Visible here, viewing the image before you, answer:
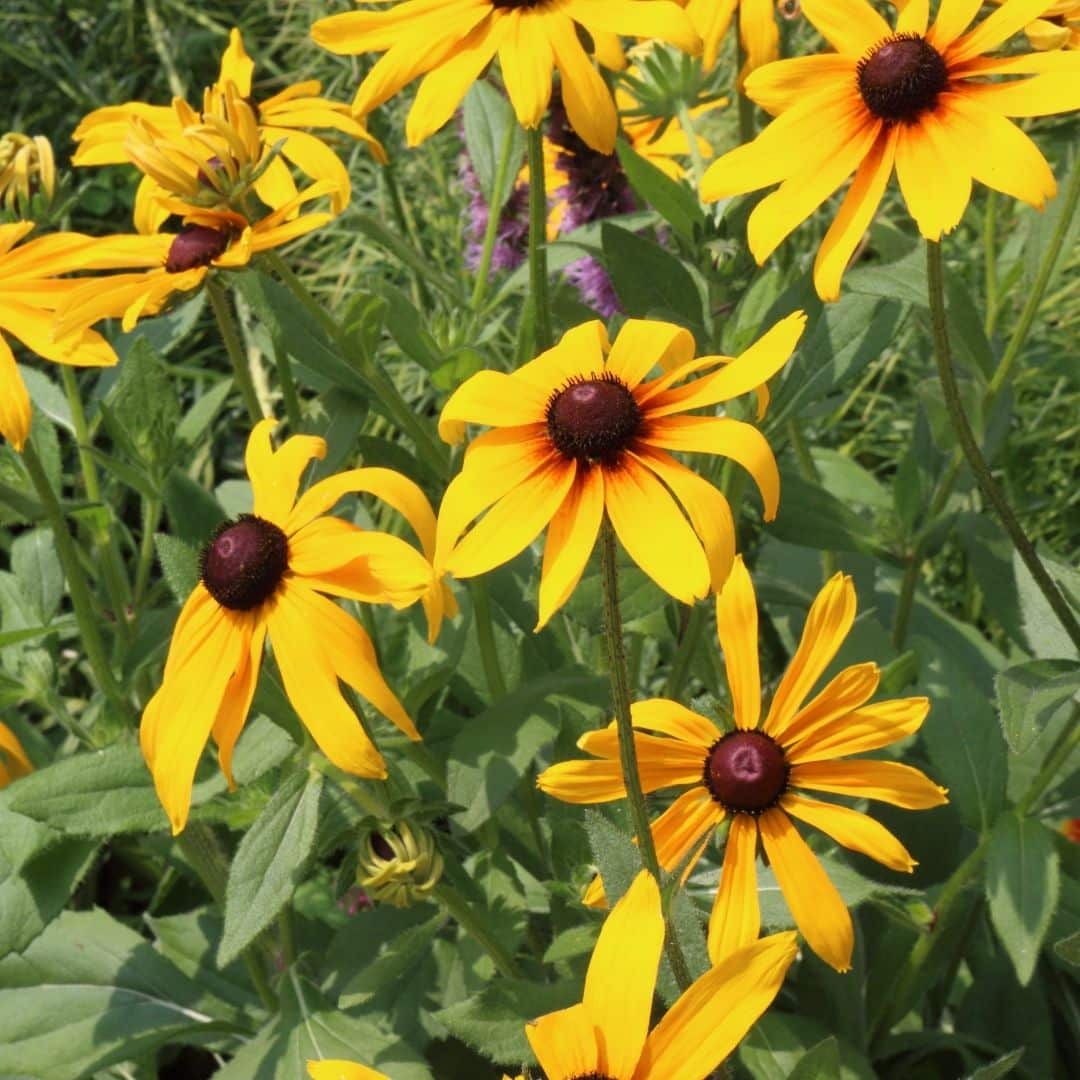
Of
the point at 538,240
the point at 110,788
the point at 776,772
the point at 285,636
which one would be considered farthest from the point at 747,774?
the point at 110,788

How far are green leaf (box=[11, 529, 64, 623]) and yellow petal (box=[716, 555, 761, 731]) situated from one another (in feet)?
2.31

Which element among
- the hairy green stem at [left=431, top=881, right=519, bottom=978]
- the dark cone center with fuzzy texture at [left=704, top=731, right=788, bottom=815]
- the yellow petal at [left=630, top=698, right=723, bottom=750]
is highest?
the yellow petal at [left=630, top=698, right=723, bottom=750]

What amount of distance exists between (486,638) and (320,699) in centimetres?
32

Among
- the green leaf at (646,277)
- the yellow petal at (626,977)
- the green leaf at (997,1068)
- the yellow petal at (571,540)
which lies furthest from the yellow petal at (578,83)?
the green leaf at (997,1068)

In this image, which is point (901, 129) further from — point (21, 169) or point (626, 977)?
point (21, 169)

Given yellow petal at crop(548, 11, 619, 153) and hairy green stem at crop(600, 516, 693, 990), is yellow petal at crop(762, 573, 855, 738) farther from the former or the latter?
yellow petal at crop(548, 11, 619, 153)

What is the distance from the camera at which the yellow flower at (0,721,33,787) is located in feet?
4.26

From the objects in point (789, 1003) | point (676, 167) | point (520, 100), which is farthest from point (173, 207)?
point (789, 1003)

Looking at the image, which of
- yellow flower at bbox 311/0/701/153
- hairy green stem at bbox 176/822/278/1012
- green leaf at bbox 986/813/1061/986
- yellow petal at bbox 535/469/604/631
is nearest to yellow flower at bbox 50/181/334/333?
yellow flower at bbox 311/0/701/153

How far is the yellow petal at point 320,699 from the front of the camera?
0.91m

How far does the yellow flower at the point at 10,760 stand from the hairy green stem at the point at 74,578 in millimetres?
116

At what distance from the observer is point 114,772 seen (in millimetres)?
1185

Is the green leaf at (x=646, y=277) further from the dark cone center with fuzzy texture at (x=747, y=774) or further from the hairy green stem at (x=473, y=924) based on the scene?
the hairy green stem at (x=473, y=924)

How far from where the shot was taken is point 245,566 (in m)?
0.95
